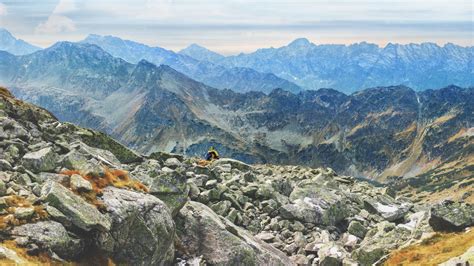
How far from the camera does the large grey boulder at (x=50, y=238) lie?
2769 centimetres

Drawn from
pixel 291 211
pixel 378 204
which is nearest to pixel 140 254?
pixel 291 211

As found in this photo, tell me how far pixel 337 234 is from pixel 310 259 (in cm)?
808

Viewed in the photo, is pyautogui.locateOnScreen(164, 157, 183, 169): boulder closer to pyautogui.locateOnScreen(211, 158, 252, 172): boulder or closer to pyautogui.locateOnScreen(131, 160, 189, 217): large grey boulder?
pyautogui.locateOnScreen(211, 158, 252, 172): boulder

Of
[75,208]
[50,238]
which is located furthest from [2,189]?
[50,238]

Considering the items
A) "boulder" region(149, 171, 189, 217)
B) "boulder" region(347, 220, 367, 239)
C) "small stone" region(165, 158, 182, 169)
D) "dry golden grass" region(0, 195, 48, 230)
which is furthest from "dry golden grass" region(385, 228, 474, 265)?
"small stone" region(165, 158, 182, 169)

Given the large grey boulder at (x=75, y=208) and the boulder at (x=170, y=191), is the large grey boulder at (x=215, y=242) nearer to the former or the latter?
the boulder at (x=170, y=191)

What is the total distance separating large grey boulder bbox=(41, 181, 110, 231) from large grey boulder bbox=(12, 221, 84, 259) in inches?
37.7

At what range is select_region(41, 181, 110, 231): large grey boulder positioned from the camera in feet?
98.6

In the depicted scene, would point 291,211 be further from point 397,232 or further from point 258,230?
point 397,232

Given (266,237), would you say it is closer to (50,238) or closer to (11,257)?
(50,238)

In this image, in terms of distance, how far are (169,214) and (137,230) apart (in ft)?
12.1

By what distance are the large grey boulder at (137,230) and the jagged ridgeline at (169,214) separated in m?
0.07

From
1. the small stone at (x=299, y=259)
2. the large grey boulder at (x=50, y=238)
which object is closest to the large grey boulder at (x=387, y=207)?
the small stone at (x=299, y=259)

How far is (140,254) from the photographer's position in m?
33.5
